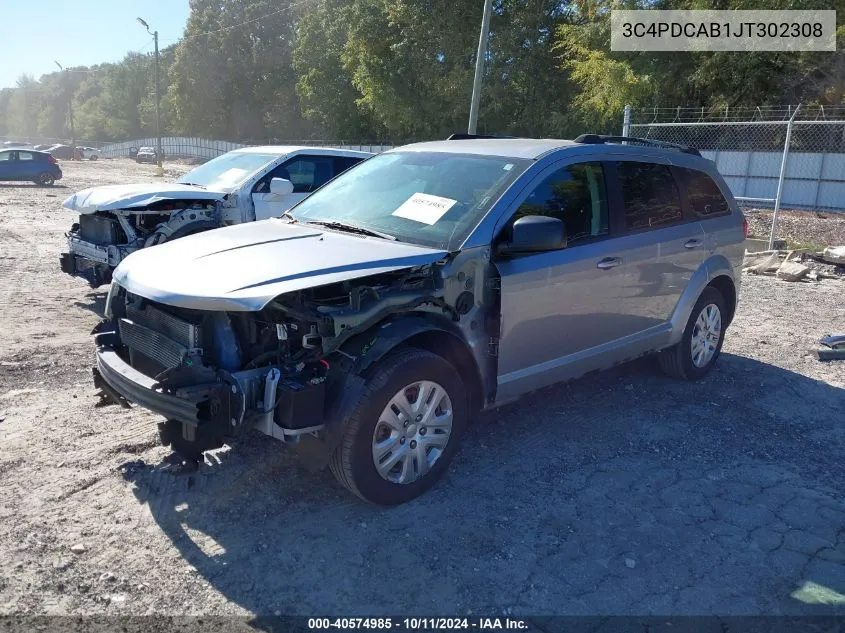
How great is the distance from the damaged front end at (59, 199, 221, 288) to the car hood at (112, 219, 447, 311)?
12.0 ft

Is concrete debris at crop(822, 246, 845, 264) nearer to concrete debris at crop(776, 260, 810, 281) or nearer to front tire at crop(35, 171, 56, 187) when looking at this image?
concrete debris at crop(776, 260, 810, 281)

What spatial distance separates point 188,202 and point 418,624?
658 cm

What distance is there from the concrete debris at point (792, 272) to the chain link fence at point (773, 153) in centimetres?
549

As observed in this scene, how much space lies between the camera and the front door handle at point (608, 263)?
4.63m

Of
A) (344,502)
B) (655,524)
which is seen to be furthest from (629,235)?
(344,502)

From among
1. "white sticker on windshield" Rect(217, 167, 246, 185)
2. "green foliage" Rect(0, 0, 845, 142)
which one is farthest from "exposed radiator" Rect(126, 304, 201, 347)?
"green foliage" Rect(0, 0, 845, 142)

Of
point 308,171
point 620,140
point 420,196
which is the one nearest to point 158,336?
point 420,196

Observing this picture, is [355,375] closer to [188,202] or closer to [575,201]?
[575,201]

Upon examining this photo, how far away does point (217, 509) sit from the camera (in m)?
3.67

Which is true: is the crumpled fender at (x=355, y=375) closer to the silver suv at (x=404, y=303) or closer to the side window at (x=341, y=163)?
the silver suv at (x=404, y=303)

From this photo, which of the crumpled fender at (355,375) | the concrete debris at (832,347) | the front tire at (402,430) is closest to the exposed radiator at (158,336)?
the crumpled fender at (355,375)

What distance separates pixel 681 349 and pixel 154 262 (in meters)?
4.12

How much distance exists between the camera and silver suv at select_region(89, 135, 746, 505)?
132 inches

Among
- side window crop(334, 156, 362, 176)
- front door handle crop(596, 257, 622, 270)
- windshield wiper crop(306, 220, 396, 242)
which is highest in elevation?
side window crop(334, 156, 362, 176)
